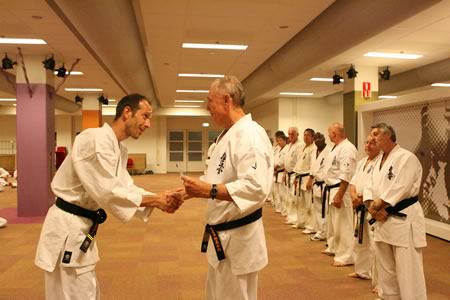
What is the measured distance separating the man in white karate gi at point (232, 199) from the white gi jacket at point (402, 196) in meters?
1.52

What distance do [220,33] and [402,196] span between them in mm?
4075

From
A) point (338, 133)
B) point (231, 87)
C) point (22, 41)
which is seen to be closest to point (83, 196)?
point (231, 87)

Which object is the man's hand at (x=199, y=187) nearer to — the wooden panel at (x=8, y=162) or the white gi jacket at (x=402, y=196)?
the white gi jacket at (x=402, y=196)

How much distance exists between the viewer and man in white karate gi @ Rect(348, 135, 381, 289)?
11.9 feet

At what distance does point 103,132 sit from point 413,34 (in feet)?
17.0

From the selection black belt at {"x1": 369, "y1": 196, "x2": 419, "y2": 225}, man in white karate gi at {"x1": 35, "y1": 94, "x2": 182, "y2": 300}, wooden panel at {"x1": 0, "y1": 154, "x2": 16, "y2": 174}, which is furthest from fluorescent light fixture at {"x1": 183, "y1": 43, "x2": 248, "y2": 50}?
wooden panel at {"x1": 0, "y1": 154, "x2": 16, "y2": 174}

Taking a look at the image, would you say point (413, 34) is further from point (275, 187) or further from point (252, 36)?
point (275, 187)

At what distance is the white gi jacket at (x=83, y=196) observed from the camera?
2014 mm

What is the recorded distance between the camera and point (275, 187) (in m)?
8.41

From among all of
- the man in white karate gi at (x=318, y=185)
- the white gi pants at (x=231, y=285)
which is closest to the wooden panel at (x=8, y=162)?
the man in white karate gi at (x=318, y=185)

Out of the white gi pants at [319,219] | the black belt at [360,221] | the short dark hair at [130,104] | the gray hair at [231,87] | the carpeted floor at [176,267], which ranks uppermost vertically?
the gray hair at [231,87]

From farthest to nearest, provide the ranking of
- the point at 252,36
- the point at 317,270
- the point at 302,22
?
the point at 252,36 < the point at 302,22 < the point at 317,270

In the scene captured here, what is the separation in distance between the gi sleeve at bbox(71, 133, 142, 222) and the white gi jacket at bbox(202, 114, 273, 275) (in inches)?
18.4

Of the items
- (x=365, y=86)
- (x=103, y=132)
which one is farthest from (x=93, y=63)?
(x=103, y=132)
